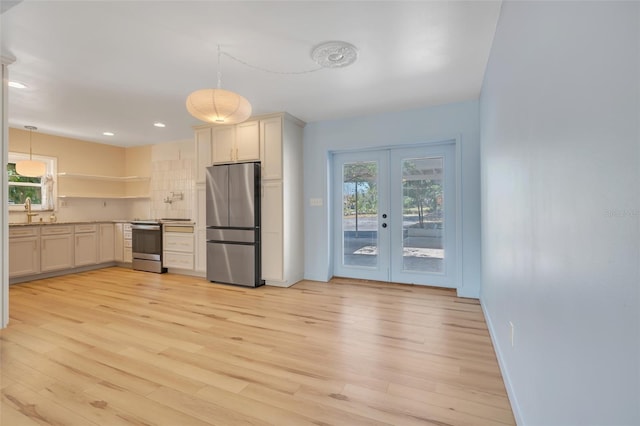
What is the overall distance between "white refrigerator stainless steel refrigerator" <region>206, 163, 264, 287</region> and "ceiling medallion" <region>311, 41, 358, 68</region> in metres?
1.97

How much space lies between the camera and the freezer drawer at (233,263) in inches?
168

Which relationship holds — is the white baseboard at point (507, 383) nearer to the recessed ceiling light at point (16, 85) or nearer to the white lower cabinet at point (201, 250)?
the white lower cabinet at point (201, 250)

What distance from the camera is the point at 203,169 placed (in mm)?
4773

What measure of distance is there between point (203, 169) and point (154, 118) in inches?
39.4

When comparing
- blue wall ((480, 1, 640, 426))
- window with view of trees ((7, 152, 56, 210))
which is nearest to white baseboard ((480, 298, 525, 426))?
blue wall ((480, 1, 640, 426))

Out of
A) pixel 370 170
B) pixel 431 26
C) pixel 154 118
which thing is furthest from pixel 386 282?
pixel 154 118

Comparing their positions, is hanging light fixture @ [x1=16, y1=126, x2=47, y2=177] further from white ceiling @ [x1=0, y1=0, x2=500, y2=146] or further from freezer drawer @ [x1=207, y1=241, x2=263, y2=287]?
freezer drawer @ [x1=207, y1=241, x2=263, y2=287]

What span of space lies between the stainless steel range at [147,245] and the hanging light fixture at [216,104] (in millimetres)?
3674

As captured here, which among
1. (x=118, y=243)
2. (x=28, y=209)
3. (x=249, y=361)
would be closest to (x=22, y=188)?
(x=28, y=209)

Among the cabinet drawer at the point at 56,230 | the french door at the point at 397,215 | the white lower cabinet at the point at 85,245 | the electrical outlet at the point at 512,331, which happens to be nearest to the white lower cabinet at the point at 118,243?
the white lower cabinet at the point at 85,245

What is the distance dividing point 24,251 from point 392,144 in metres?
5.77

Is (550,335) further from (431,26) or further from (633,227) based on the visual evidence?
(431,26)

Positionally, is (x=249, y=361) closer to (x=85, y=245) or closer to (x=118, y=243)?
(x=85, y=245)

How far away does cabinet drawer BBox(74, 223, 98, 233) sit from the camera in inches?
207
